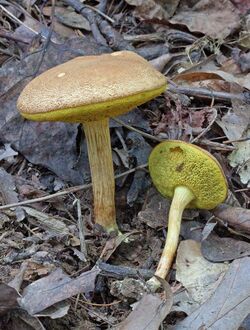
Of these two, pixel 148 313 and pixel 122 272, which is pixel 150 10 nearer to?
pixel 122 272

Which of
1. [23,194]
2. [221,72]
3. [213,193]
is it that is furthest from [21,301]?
[221,72]

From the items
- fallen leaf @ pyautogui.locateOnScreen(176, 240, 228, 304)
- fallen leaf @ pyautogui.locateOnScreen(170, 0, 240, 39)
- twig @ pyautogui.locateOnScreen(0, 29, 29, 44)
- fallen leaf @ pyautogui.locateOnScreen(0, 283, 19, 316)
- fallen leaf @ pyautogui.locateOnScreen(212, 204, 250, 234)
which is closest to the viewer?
fallen leaf @ pyautogui.locateOnScreen(0, 283, 19, 316)

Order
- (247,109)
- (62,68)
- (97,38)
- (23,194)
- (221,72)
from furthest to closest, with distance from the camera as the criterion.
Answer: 1. (97,38)
2. (221,72)
3. (247,109)
4. (23,194)
5. (62,68)

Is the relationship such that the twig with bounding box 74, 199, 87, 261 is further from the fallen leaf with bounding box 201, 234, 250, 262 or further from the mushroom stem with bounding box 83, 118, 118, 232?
the fallen leaf with bounding box 201, 234, 250, 262

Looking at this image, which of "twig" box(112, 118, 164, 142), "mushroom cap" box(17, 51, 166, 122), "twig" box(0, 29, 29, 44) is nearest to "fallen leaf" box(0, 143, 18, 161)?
"twig" box(112, 118, 164, 142)

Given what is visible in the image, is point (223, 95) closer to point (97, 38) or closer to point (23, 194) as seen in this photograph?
point (97, 38)

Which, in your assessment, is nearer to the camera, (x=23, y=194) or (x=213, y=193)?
(x=213, y=193)

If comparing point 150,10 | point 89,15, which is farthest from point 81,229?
point 150,10
